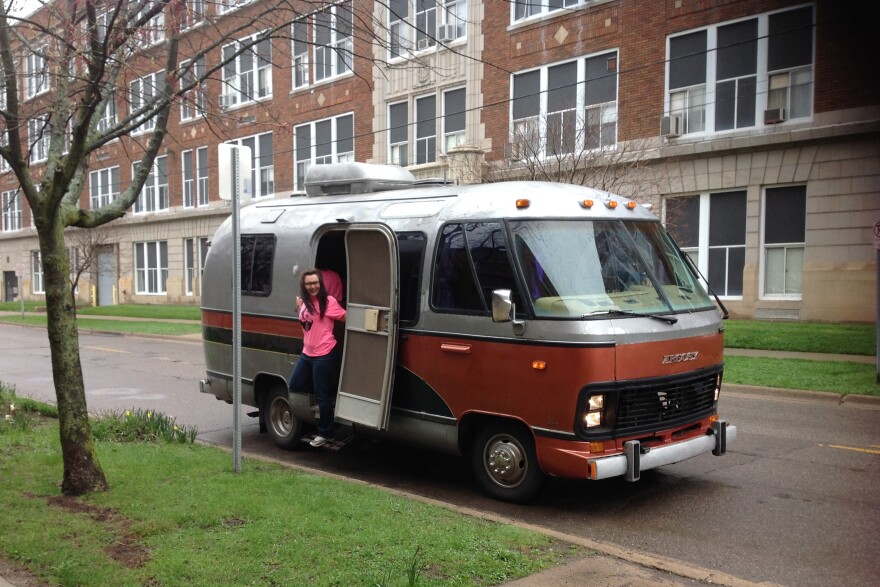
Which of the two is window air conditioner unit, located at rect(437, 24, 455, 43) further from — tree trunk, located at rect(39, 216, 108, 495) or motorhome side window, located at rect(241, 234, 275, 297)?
tree trunk, located at rect(39, 216, 108, 495)

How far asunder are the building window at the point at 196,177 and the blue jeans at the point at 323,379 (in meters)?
31.7

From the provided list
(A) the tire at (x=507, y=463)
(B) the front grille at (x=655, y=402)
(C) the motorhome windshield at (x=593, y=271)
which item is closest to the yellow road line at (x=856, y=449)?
(B) the front grille at (x=655, y=402)

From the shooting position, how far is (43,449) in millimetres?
8094

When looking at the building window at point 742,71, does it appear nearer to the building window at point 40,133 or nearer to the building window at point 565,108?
the building window at point 565,108

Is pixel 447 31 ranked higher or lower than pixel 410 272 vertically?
higher

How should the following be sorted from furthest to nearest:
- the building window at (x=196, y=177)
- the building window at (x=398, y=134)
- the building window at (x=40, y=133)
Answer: the building window at (x=196, y=177), the building window at (x=398, y=134), the building window at (x=40, y=133)

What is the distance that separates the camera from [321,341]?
802cm

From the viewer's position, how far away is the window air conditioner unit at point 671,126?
2072 centimetres

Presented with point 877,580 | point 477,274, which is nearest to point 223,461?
point 477,274

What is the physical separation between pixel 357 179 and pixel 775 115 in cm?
1395

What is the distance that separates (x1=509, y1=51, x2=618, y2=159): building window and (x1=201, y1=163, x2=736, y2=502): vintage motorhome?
10344 mm

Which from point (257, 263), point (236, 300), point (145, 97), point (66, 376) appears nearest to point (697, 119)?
point (257, 263)

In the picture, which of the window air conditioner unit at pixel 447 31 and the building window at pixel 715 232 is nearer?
the building window at pixel 715 232

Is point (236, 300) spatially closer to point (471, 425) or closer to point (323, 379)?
point (323, 379)
